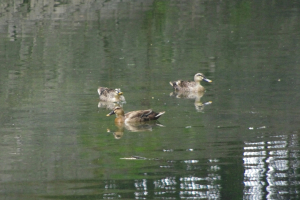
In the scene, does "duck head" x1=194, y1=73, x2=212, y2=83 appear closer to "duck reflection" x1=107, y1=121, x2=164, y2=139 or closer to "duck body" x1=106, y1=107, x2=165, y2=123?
"duck body" x1=106, y1=107, x2=165, y2=123

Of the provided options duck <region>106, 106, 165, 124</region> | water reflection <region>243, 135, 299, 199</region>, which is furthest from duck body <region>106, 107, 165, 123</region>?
water reflection <region>243, 135, 299, 199</region>

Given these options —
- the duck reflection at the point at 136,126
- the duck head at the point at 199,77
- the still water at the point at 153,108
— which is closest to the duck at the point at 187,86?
the duck head at the point at 199,77

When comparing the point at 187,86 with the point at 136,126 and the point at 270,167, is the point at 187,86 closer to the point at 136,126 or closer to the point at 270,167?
the point at 136,126

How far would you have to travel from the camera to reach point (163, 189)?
7.66m

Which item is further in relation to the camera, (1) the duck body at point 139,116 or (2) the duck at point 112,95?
(2) the duck at point 112,95

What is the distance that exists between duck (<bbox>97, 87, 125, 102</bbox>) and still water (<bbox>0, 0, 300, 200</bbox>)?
19 cm

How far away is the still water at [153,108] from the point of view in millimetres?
8023

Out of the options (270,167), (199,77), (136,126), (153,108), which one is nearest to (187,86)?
(199,77)

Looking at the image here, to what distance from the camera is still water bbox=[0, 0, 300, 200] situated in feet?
26.3

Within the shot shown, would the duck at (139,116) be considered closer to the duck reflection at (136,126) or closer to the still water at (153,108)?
the duck reflection at (136,126)

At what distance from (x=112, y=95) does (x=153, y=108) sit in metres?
1.24

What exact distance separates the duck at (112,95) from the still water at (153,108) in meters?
0.19

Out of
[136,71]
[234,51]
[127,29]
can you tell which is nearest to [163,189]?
[136,71]

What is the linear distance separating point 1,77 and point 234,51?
298 inches
